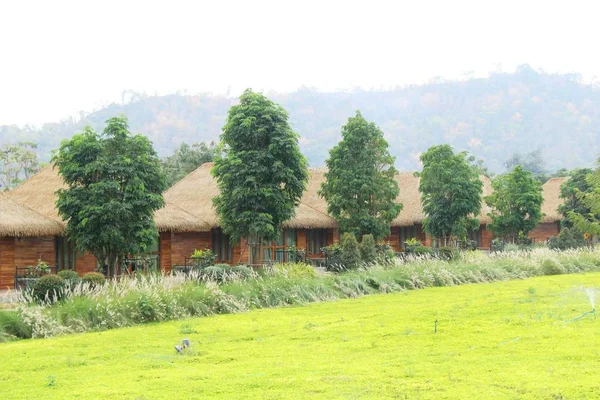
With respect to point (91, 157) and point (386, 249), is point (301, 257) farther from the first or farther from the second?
point (91, 157)

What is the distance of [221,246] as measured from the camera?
31234 mm

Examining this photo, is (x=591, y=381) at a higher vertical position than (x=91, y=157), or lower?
lower

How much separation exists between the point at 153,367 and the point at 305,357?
199 centimetres

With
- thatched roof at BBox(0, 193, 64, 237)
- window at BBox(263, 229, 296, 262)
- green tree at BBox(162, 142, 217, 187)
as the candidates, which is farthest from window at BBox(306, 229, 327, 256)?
thatched roof at BBox(0, 193, 64, 237)

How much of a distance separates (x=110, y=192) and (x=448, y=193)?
17042mm

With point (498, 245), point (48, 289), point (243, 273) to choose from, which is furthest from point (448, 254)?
point (48, 289)

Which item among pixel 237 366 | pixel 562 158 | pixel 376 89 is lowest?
pixel 237 366

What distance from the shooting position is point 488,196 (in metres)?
38.9

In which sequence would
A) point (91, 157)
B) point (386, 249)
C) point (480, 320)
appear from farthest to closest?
point (386, 249) → point (91, 157) → point (480, 320)

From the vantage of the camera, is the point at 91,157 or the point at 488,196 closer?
the point at 91,157

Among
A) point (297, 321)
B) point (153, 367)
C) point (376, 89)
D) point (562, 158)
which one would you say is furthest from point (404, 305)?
point (376, 89)

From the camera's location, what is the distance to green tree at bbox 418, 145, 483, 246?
33.6 metres

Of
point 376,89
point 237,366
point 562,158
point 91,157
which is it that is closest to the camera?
point 237,366

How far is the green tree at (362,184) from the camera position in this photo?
31.4 m
